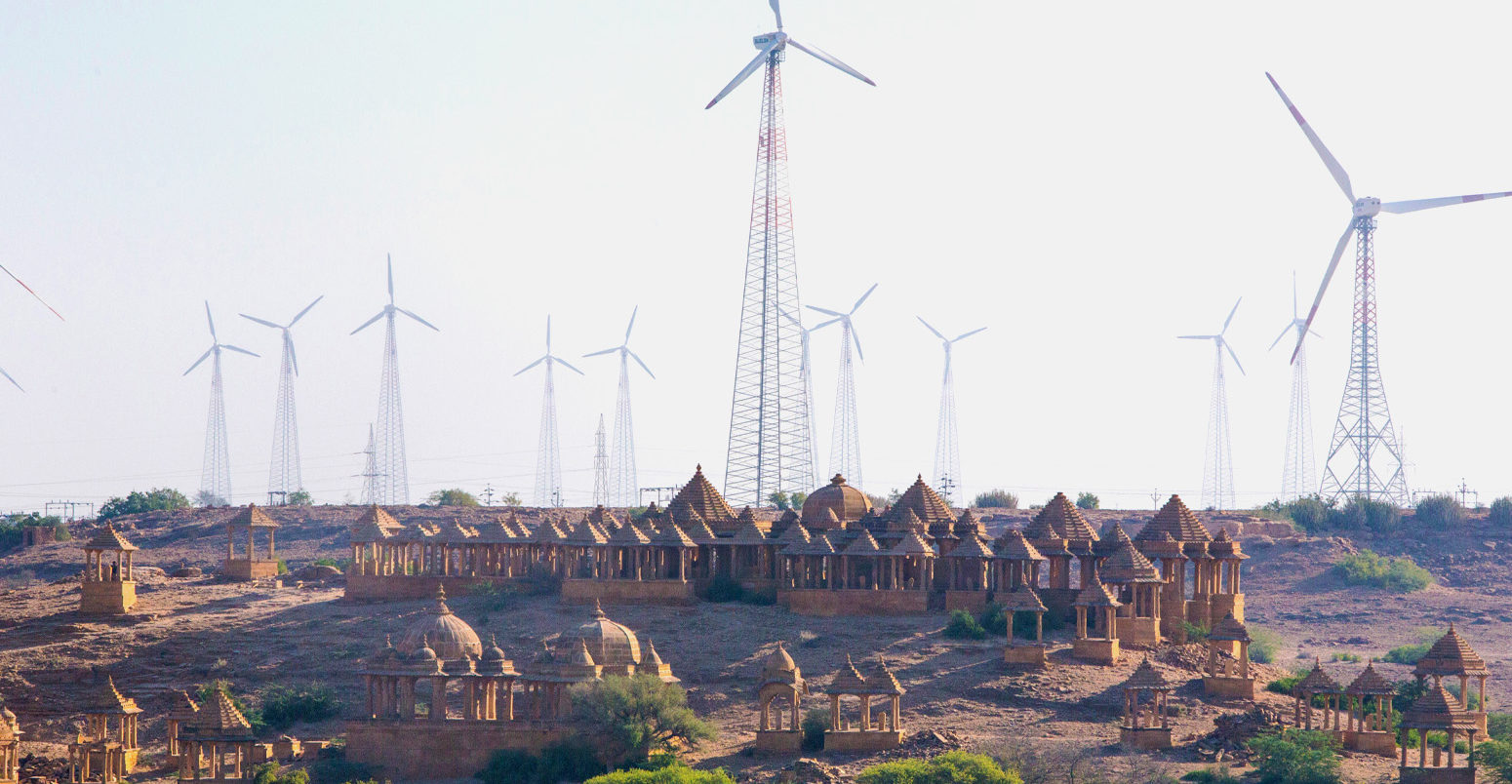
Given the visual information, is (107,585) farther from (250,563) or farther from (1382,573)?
(1382,573)

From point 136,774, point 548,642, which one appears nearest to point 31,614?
point 136,774

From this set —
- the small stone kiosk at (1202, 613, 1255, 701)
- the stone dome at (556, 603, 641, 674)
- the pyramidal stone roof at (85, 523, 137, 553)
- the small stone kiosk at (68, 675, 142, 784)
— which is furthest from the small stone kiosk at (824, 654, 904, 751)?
the pyramidal stone roof at (85, 523, 137, 553)

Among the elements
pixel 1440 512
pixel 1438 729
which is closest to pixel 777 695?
pixel 1438 729

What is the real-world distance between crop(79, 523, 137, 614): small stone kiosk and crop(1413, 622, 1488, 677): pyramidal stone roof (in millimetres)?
52754

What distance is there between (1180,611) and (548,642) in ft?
82.8

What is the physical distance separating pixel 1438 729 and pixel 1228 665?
11816 mm

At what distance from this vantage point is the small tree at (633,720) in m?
70.8

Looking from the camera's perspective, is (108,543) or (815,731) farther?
(108,543)

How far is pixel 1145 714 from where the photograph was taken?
7212cm

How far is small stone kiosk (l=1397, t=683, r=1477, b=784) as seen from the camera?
6700cm

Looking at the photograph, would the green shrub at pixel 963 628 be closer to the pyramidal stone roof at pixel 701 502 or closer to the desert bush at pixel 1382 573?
the pyramidal stone roof at pixel 701 502

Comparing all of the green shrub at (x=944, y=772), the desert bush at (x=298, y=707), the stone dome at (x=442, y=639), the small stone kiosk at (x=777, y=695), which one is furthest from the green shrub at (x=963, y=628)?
the desert bush at (x=298, y=707)

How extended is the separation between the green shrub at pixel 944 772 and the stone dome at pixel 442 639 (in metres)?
15.7

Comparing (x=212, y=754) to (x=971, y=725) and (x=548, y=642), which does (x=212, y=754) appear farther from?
(x=971, y=725)
